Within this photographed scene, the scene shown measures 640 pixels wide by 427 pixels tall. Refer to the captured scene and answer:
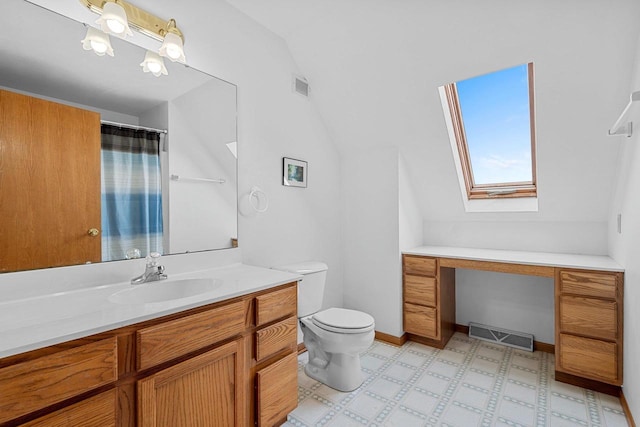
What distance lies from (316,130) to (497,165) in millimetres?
1563

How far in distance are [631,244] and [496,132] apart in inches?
45.8

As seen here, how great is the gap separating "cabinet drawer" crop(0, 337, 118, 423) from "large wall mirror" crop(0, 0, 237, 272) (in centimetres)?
59

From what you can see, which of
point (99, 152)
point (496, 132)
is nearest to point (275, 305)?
point (99, 152)

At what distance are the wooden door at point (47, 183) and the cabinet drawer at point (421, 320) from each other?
2.25m

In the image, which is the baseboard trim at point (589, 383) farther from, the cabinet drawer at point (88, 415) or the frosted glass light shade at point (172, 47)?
the frosted glass light shade at point (172, 47)

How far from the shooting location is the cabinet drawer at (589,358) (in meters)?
1.82

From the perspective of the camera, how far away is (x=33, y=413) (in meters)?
0.82

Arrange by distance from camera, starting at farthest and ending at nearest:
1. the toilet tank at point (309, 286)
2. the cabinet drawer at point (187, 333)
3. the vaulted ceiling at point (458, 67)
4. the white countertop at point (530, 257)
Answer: the toilet tank at point (309, 286) → the white countertop at point (530, 257) → the vaulted ceiling at point (458, 67) → the cabinet drawer at point (187, 333)

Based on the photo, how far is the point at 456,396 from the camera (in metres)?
1.89

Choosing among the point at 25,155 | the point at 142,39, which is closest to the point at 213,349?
the point at 25,155

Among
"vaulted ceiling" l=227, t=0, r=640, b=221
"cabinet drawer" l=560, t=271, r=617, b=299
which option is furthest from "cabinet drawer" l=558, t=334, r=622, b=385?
"vaulted ceiling" l=227, t=0, r=640, b=221

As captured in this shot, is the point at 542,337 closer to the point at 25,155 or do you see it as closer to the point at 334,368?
the point at 334,368

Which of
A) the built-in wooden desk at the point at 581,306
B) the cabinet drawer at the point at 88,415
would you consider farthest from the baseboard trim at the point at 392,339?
the cabinet drawer at the point at 88,415

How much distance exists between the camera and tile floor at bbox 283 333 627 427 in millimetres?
1668
